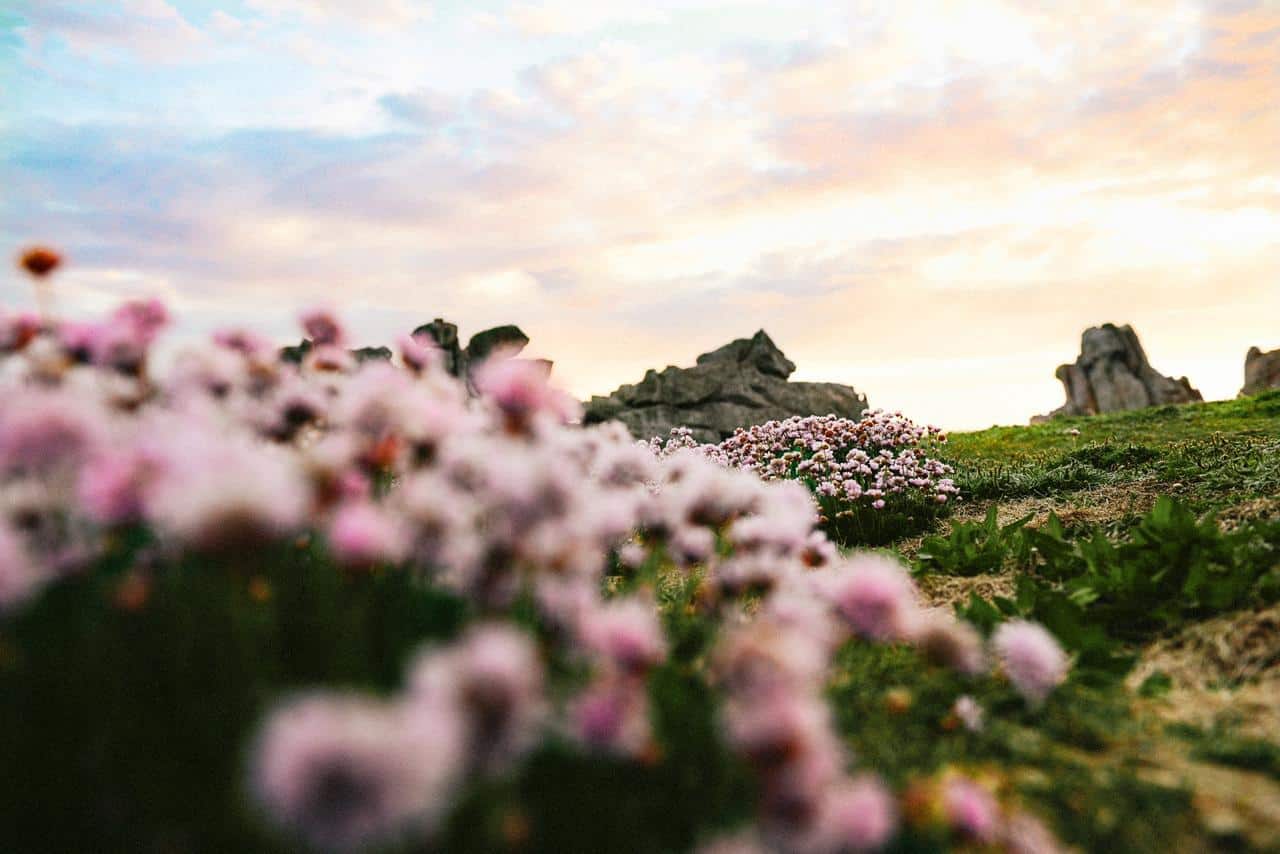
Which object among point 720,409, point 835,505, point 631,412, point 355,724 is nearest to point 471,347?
point 631,412

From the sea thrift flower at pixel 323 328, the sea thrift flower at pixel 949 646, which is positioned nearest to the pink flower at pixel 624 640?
the sea thrift flower at pixel 949 646

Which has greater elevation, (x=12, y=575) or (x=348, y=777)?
(x=12, y=575)

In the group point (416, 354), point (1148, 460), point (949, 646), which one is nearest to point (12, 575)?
point (416, 354)

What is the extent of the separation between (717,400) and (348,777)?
2025 cm

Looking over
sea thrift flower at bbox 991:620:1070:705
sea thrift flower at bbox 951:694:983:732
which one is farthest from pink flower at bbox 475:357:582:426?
sea thrift flower at bbox 951:694:983:732

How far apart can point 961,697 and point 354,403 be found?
280cm

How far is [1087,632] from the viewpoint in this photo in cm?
409

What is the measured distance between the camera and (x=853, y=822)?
1.78m

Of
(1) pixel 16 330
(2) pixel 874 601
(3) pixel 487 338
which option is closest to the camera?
(2) pixel 874 601

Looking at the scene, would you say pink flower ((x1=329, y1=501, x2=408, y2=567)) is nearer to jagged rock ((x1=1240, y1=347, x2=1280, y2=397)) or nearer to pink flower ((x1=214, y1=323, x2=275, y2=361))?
pink flower ((x1=214, y1=323, x2=275, y2=361))

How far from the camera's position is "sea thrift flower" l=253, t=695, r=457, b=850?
123 centimetres

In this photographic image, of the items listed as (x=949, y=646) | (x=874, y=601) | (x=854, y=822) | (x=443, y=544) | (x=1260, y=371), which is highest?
(x=1260, y=371)

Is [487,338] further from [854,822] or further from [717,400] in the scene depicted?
[854,822]

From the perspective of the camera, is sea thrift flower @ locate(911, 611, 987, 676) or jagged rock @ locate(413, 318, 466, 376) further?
jagged rock @ locate(413, 318, 466, 376)
